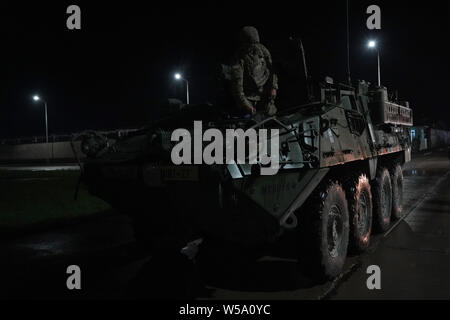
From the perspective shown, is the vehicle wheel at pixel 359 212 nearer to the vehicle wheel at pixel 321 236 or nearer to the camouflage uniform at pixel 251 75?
the vehicle wheel at pixel 321 236

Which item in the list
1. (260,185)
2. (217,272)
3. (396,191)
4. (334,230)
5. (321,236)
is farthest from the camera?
(396,191)

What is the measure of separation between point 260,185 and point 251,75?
180 cm

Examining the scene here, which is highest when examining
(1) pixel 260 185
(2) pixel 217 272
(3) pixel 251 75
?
(3) pixel 251 75

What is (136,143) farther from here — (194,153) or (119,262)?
(119,262)

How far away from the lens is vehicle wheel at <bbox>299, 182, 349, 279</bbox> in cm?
460

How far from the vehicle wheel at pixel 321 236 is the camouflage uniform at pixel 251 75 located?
45.6 inches

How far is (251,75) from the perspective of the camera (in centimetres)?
535

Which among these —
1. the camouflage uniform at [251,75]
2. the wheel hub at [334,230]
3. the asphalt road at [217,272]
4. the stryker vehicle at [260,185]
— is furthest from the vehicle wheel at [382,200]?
the camouflage uniform at [251,75]

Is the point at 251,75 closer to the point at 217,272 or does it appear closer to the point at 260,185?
the point at 260,185

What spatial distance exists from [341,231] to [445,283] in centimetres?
117

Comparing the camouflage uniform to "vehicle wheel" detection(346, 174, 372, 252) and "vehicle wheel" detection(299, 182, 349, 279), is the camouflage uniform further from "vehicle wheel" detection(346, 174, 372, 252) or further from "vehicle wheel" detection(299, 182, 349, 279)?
"vehicle wheel" detection(346, 174, 372, 252)

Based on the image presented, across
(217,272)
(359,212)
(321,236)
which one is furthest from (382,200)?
(217,272)

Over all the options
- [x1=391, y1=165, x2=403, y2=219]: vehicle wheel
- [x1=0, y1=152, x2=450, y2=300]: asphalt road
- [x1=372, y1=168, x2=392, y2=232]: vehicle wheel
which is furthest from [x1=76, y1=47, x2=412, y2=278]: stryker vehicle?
[x1=391, y1=165, x2=403, y2=219]: vehicle wheel

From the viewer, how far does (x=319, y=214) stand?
182 inches
